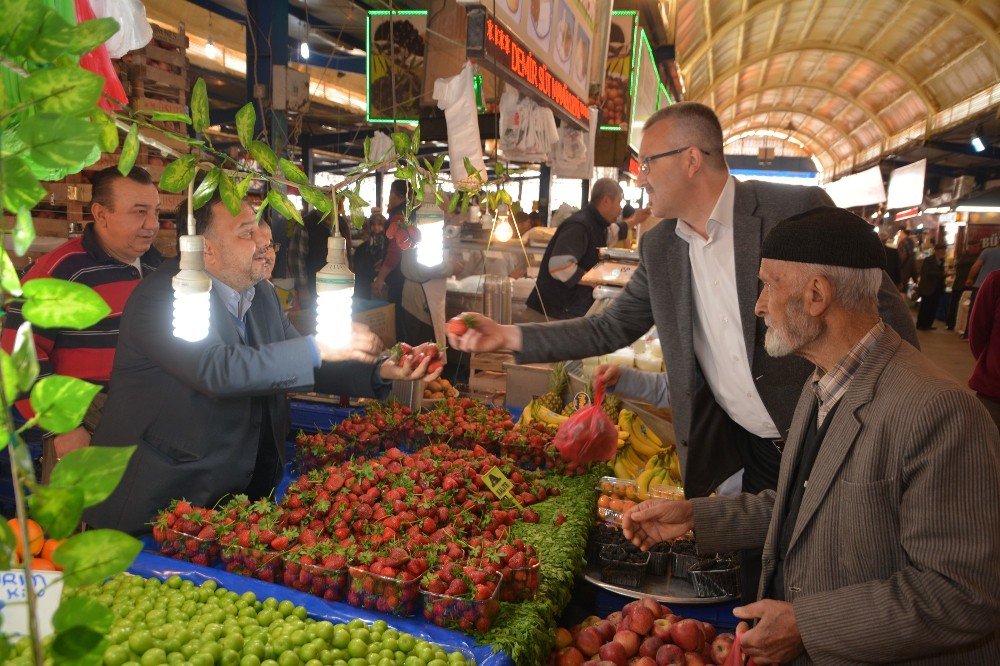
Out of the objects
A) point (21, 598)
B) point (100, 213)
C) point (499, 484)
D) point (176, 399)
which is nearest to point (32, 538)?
point (21, 598)

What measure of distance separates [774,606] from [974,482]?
0.55 m

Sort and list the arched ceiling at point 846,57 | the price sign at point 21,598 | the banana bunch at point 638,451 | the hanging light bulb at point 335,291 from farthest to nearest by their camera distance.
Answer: the arched ceiling at point 846,57
the banana bunch at point 638,451
the hanging light bulb at point 335,291
the price sign at point 21,598

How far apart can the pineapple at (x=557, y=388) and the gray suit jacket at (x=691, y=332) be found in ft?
4.73

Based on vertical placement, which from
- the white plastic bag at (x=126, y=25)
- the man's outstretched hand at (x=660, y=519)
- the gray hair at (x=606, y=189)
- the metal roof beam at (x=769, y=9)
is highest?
the metal roof beam at (x=769, y=9)

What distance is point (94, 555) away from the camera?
82 centimetres

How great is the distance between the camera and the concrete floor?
37.8 feet

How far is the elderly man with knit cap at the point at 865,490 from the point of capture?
1.56 metres

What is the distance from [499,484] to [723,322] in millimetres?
1107

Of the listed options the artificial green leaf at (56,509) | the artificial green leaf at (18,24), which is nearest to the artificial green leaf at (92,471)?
the artificial green leaf at (56,509)

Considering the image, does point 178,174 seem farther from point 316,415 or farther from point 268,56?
point 268,56

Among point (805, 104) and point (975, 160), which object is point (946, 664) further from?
point (805, 104)

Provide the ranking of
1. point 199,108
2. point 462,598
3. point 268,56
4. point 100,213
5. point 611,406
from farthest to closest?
point 268,56 → point 611,406 → point 100,213 → point 462,598 → point 199,108

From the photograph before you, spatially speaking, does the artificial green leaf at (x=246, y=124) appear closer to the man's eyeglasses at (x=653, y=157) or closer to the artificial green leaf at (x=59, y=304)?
the artificial green leaf at (x=59, y=304)

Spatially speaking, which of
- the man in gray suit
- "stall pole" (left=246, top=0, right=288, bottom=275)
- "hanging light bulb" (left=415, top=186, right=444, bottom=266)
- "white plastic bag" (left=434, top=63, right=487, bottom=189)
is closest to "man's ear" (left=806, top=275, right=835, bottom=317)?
the man in gray suit
